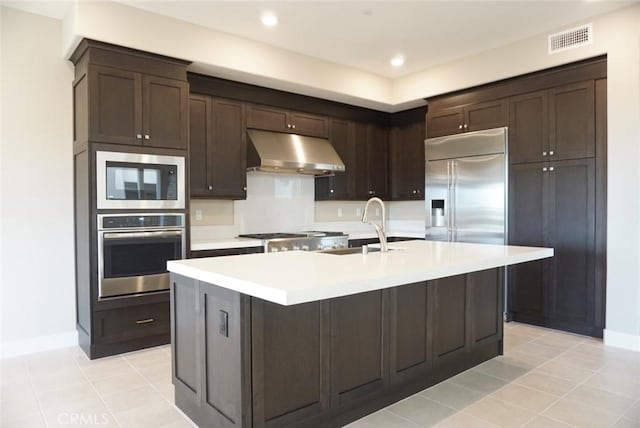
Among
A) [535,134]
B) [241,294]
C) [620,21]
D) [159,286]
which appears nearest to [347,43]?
[535,134]

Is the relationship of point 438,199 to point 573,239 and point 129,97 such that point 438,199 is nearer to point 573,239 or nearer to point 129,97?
point 573,239

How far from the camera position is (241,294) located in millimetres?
1947

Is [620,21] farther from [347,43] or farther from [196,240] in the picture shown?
[196,240]

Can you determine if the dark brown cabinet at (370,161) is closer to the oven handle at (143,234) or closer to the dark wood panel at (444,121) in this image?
the dark wood panel at (444,121)

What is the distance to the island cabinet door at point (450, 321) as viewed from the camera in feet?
9.51

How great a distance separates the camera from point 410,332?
272 cm

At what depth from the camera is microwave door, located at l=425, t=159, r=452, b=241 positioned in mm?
5066

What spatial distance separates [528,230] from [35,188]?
184 inches

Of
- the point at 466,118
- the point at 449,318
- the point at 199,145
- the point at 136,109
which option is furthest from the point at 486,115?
the point at 136,109

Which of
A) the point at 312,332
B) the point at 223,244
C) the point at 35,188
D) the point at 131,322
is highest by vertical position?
the point at 35,188

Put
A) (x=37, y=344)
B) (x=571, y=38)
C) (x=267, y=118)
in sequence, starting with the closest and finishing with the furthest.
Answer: (x=37, y=344)
(x=571, y=38)
(x=267, y=118)

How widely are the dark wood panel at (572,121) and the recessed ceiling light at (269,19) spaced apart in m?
2.77

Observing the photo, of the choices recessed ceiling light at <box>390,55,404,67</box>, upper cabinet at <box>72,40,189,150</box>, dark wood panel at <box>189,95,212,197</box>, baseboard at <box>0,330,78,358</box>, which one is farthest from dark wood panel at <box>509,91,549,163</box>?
baseboard at <box>0,330,78,358</box>

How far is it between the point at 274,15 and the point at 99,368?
10.6 ft
